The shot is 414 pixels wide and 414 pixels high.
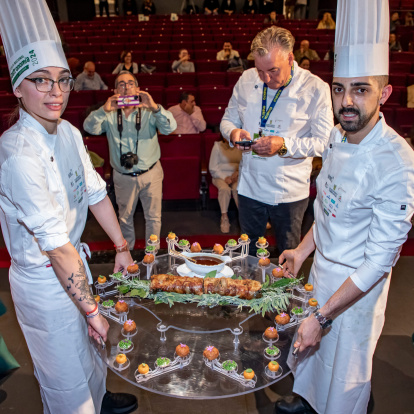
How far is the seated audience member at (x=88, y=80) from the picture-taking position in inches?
240

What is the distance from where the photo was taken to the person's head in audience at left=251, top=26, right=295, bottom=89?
228 centimetres

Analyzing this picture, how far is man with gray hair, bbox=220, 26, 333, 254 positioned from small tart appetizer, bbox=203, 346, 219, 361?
1.14 metres

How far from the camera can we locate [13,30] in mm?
1512

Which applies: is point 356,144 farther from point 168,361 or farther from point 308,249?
point 168,361

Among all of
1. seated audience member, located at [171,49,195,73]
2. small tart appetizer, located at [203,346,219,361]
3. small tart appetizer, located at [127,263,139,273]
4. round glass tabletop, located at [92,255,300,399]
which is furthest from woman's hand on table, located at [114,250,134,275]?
seated audience member, located at [171,49,195,73]

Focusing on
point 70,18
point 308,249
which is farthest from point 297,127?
point 70,18

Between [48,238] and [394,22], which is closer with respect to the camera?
[48,238]

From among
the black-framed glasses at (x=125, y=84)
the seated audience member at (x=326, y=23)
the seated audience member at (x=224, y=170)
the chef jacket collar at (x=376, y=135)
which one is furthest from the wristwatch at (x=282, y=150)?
the seated audience member at (x=326, y=23)

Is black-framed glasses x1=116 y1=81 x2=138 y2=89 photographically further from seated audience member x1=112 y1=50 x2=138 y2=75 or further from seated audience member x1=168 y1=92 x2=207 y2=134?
seated audience member x1=112 y1=50 x2=138 y2=75

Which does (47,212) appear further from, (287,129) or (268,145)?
(287,129)

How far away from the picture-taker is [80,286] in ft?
5.04

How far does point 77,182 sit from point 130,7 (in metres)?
11.9

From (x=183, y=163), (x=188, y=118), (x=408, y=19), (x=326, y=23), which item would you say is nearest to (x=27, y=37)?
(x=183, y=163)

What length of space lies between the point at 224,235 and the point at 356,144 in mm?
2506
